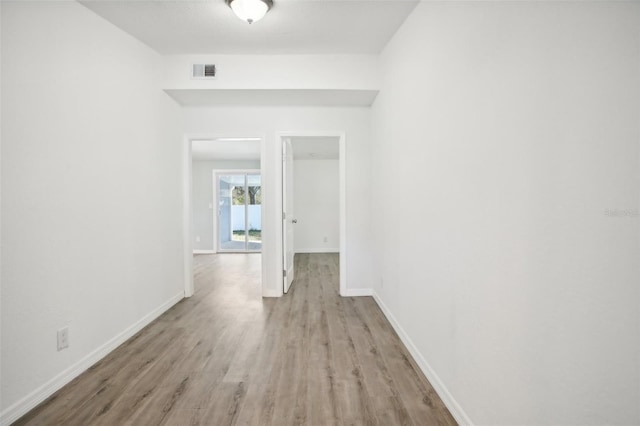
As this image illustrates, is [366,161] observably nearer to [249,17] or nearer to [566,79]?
[249,17]

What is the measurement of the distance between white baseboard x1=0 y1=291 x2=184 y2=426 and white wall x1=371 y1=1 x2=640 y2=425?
7.68ft

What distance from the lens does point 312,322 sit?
2.95 m

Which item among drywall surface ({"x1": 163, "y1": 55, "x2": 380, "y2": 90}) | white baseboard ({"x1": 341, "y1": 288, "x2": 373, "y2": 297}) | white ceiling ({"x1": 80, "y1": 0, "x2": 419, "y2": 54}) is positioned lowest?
white baseboard ({"x1": 341, "y1": 288, "x2": 373, "y2": 297})

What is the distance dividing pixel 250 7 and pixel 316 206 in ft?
18.0

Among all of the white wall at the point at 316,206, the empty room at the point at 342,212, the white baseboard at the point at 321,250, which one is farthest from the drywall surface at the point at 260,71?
the white baseboard at the point at 321,250

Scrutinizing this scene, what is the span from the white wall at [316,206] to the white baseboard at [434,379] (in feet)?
15.3

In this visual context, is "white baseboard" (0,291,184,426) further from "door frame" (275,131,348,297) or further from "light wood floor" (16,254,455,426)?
"door frame" (275,131,348,297)

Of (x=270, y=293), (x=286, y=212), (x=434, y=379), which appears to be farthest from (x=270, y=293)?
(x=434, y=379)

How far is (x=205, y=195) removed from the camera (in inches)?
305

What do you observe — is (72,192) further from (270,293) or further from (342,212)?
(342,212)

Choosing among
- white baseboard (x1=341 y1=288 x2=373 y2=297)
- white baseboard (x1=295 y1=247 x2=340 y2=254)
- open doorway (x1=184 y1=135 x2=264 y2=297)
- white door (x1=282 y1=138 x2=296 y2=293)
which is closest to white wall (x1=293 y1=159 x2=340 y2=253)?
white baseboard (x1=295 y1=247 x2=340 y2=254)

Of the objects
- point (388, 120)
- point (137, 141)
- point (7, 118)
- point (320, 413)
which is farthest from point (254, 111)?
point (320, 413)

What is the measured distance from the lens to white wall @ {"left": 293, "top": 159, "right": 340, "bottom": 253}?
746 cm

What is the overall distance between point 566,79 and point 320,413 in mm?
1835
